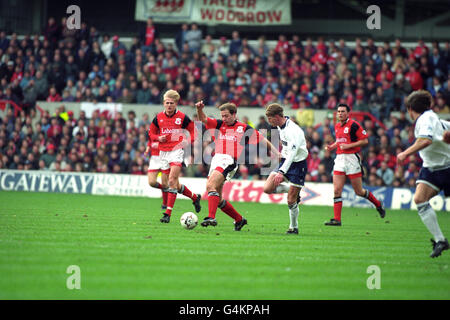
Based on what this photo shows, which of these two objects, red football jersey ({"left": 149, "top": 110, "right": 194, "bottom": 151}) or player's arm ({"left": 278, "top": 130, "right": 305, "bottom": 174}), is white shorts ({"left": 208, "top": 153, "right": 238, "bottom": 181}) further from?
red football jersey ({"left": 149, "top": 110, "right": 194, "bottom": 151})

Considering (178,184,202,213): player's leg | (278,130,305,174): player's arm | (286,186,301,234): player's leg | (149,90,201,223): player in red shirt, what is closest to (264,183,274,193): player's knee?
(286,186,301,234): player's leg

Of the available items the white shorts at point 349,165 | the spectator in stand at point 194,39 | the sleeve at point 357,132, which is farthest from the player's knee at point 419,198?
the spectator in stand at point 194,39

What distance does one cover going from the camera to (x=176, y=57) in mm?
26203

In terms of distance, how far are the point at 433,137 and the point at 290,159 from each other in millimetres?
3003

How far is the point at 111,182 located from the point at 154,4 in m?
8.90

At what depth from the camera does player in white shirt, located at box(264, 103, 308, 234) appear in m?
11.1

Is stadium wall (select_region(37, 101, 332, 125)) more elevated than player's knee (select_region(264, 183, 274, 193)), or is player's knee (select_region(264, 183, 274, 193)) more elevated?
stadium wall (select_region(37, 101, 332, 125))

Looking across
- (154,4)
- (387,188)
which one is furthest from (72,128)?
(387,188)

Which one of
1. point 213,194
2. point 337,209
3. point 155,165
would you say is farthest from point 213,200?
point 337,209

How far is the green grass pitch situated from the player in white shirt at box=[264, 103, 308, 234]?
0.60 m

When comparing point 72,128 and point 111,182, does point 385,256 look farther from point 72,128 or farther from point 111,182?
point 72,128

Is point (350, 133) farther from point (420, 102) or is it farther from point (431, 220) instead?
point (431, 220)

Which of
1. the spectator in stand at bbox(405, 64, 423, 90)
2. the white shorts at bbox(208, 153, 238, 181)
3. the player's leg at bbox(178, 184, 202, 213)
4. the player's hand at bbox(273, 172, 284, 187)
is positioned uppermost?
the spectator in stand at bbox(405, 64, 423, 90)

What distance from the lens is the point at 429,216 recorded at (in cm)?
870
